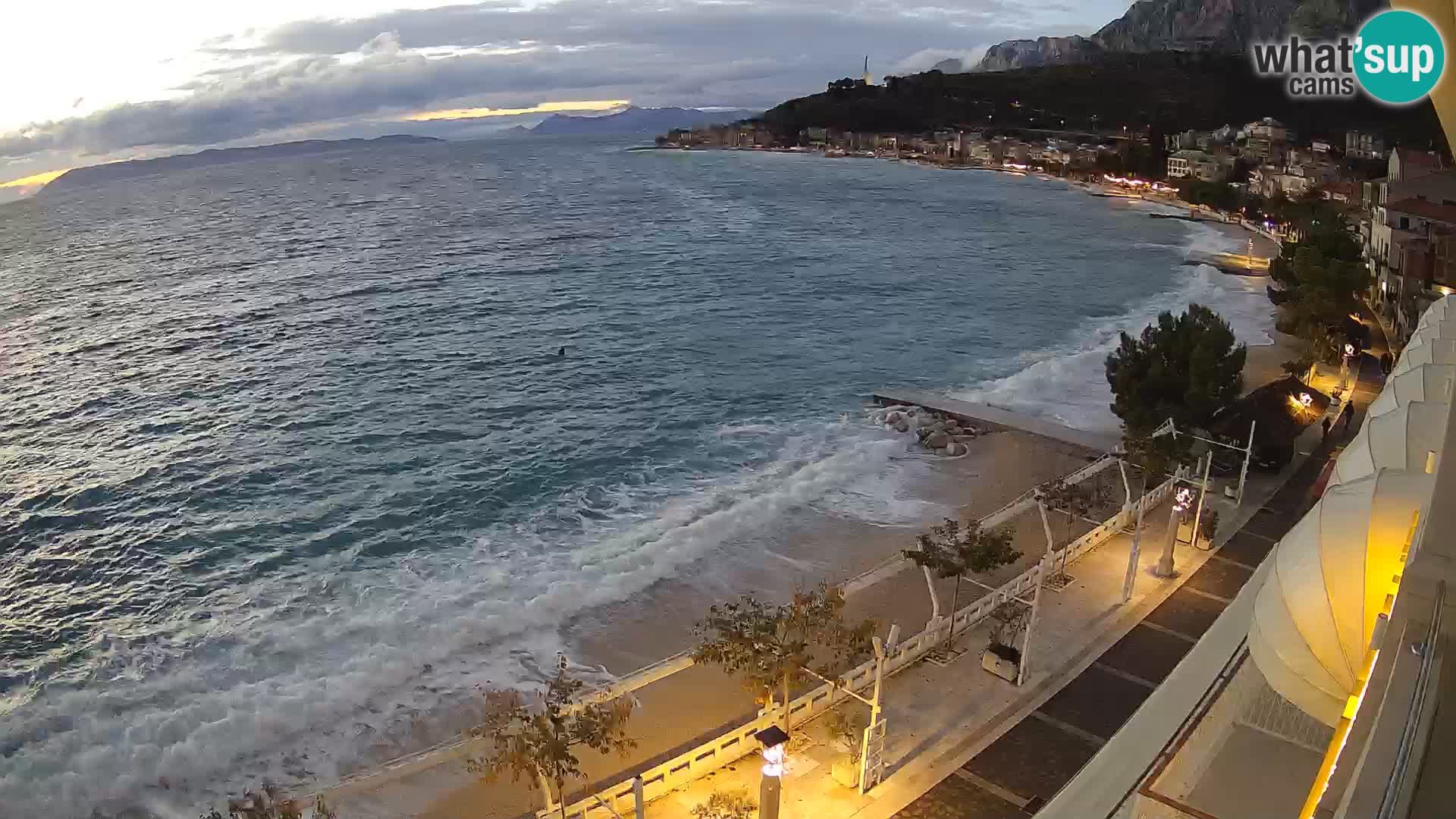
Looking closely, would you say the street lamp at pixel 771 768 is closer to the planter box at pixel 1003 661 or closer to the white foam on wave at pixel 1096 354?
the planter box at pixel 1003 661

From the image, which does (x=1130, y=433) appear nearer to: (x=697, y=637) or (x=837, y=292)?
(x=697, y=637)

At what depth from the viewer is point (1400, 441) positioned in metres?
9.90

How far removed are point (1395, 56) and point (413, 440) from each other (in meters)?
31.3

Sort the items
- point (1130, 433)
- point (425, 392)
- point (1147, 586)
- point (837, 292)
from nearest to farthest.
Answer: point (1147, 586)
point (1130, 433)
point (425, 392)
point (837, 292)

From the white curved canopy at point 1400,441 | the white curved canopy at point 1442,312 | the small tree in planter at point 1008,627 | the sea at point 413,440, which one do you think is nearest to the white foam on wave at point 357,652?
the sea at point 413,440

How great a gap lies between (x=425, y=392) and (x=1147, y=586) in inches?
1136

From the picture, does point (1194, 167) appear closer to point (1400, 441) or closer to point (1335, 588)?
point (1400, 441)

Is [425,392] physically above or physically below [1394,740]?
below

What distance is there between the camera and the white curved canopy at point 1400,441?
31.2 feet

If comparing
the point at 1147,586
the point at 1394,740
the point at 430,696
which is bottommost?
the point at 430,696

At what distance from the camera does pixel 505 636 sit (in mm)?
19047

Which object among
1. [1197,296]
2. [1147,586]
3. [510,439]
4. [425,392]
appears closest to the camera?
[1147,586]

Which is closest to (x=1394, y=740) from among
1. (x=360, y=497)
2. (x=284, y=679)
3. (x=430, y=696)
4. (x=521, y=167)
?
(x=430, y=696)

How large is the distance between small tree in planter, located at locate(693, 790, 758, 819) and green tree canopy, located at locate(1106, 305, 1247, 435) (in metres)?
15.7
